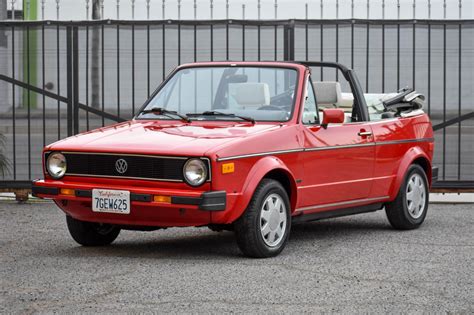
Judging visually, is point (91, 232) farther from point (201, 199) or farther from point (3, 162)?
point (3, 162)

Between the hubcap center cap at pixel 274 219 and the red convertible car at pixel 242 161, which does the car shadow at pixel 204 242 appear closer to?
the red convertible car at pixel 242 161

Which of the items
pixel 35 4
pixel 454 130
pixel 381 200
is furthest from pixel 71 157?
pixel 35 4

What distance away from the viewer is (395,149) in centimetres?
1059

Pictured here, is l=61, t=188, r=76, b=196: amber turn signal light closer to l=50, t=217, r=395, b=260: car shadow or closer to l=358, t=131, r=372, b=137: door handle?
l=50, t=217, r=395, b=260: car shadow

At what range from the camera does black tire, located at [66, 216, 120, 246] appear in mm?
9055

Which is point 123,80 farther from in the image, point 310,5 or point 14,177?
point 310,5

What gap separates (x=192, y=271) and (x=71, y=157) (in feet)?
4.98

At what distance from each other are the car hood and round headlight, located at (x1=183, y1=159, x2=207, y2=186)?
0.25 ft

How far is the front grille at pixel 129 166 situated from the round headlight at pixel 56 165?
78mm

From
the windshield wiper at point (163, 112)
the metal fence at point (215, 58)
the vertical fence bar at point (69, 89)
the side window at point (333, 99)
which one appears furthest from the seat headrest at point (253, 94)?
the vertical fence bar at point (69, 89)

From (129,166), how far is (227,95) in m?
1.53

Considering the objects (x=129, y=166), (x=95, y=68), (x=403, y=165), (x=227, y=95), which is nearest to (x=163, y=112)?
(x=227, y=95)

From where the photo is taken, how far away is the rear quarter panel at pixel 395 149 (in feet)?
33.8

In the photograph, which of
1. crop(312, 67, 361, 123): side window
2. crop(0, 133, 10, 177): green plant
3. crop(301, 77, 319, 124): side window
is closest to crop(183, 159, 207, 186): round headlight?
crop(301, 77, 319, 124): side window
